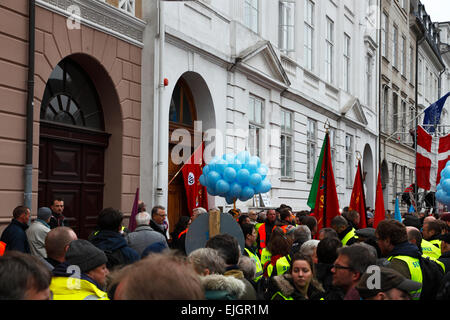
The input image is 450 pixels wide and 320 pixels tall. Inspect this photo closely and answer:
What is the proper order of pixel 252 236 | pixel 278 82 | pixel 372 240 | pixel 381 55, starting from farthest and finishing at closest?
1. pixel 381 55
2. pixel 278 82
3. pixel 252 236
4. pixel 372 240

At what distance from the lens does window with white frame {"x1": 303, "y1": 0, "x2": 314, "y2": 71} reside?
22281 millimetres

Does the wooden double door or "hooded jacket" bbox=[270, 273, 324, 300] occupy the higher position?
the wooden double door

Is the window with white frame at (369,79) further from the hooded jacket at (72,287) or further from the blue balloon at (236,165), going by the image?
the hooded jacket at (72,287)

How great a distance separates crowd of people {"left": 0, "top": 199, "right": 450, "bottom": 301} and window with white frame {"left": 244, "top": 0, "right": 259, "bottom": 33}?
1023cm

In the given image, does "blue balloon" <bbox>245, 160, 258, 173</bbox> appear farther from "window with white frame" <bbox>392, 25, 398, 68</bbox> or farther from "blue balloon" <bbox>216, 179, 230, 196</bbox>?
"window with white frame" <bbox>392, 25, 398, 68</bbox>

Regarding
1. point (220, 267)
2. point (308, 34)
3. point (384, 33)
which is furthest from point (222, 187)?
point (384, 33)

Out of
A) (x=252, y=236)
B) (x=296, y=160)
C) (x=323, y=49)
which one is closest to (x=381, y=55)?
(x=323, y=49)

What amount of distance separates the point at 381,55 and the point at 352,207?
22.6 meters

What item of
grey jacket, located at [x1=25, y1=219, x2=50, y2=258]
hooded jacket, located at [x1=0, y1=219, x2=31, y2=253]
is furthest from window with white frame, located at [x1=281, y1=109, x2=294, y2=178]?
hooded jacket, located at [x1=0, y1=219, x2=31, y2=253]

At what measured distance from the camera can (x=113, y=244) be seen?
596cm

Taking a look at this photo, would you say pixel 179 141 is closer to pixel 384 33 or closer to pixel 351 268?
pixel 351 268

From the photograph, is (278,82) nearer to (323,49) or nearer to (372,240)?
(323,49)

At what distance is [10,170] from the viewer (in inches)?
355

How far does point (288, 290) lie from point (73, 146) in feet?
23.3
